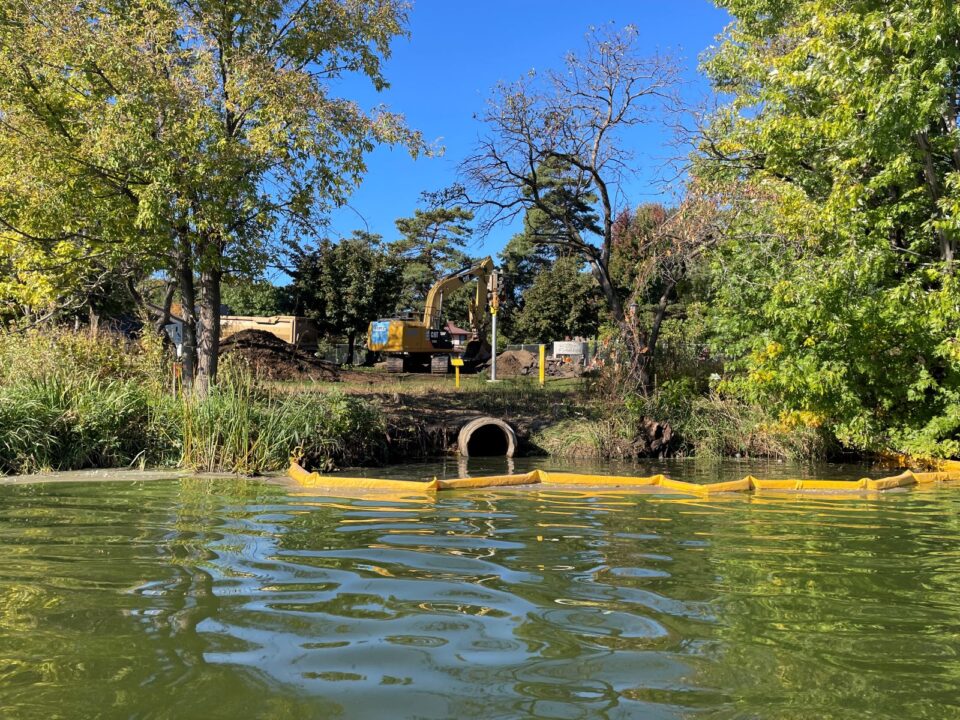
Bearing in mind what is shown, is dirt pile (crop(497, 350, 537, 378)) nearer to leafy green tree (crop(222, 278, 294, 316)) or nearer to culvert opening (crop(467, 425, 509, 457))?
culvert opening (crop(467, 425, 509, 457))

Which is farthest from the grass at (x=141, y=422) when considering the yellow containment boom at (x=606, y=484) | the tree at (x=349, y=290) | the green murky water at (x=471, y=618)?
the tree at (x=349, y=290)

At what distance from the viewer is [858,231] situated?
11562mm

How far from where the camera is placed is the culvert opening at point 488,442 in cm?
1517

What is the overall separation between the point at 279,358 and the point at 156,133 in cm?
1541

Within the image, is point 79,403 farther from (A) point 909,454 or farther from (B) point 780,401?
(A) point 909,454

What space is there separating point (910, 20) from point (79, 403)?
41.7ft

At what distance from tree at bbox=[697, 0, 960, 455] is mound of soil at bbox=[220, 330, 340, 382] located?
15.1 metres

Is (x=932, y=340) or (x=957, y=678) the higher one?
(x=932, y=340)

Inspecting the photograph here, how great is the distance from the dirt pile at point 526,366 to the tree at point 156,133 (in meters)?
18.8

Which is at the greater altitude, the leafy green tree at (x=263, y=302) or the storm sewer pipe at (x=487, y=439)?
the leafy green tree at (x=263, y=302)

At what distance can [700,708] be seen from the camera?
2.40 meters

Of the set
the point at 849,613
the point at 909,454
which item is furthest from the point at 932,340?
the point at 849,613

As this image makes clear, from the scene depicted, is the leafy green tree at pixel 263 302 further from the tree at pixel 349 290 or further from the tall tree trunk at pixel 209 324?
the tall tree trunk at pixel 209 324

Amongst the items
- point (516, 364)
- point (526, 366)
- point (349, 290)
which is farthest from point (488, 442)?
point (349, 290)
